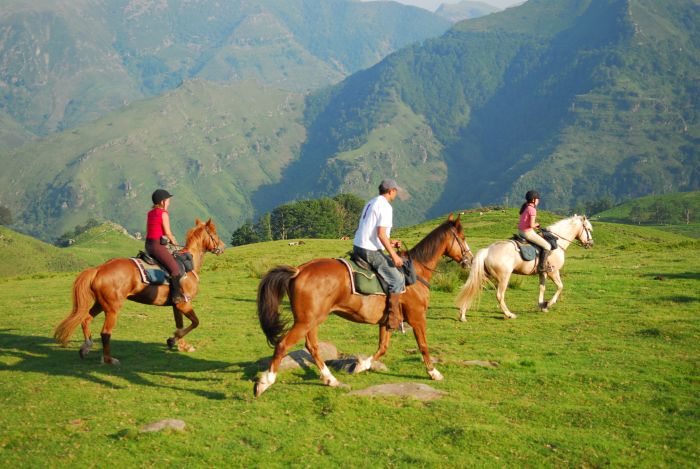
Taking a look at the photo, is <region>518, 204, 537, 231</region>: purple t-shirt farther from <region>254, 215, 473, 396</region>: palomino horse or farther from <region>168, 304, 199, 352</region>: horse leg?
<region>168, 304, 199, 352</region>: horse leg

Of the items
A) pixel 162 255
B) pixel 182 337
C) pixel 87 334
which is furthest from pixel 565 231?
pixel 87 334

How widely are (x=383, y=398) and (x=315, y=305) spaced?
214cm

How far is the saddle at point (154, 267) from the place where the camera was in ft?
46.5

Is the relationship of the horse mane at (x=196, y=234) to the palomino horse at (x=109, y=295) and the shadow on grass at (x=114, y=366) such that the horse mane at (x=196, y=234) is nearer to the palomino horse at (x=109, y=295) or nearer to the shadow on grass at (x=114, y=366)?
the palomino horse at (x=109, y=295)

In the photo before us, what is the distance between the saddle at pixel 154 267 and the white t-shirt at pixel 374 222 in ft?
17.5

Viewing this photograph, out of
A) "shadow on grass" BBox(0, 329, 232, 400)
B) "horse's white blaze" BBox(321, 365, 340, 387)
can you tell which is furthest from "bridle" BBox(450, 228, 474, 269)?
"shadow on grass" BBox(0, 329, 232, 400)

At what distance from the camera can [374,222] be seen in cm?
1160

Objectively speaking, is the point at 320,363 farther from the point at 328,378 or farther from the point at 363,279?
the point at 363,279

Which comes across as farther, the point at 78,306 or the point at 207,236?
the point at 207,236

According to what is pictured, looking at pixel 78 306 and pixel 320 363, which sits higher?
pixel 78 306

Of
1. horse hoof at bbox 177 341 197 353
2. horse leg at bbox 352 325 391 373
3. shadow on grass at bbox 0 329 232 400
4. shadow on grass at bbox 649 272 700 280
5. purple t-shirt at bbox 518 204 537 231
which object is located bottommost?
shadow on grass at bbox 0 329 232 400

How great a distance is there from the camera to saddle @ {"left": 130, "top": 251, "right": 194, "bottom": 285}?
14164 mm

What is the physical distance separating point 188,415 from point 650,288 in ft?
64.0

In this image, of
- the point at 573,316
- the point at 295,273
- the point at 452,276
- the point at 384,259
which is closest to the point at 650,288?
the point at 573,316
